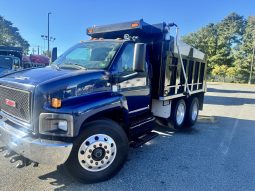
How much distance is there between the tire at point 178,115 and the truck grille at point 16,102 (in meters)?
4.27

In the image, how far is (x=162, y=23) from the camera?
559 cm

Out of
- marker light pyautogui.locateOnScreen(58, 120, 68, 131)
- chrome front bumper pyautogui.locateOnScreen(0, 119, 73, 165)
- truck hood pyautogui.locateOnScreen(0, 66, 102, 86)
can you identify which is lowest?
chrome front bumper pyautogui.locateOnScreen(0, 119, 73, 165)

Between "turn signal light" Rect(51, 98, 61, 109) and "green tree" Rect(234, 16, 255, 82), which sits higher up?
"green tree" Rect(234, 16, 255, 82)

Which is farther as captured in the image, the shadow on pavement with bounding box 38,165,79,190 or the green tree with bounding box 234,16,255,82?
the green tree with bounding box 234,16,255,82

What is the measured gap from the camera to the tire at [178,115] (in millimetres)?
6939

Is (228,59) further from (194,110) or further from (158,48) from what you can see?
(158,48)

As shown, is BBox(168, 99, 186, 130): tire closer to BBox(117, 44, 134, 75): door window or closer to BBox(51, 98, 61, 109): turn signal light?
BBox(117, 44, 134, 75): door window

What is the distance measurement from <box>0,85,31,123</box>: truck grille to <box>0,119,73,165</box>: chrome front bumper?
293mm

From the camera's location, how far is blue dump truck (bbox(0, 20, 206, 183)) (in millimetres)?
3352

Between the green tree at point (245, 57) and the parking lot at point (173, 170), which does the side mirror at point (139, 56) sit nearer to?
the parking lot at point (173, 170)

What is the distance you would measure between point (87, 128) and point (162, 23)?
315cm

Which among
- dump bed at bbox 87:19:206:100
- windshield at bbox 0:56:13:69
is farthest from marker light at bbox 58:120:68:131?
windshield at bbox 0:56:13:69

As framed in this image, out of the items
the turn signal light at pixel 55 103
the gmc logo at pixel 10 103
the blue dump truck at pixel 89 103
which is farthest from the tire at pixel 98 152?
the gmc logo at pixel 10 103

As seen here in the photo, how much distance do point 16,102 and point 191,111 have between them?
18.3 ft
